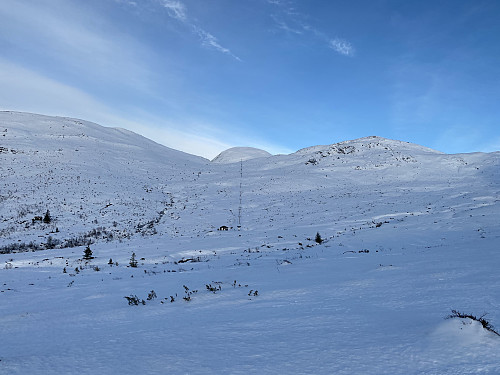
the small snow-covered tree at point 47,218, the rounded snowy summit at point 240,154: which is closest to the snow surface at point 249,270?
the small snow-covered tree at point 47,218

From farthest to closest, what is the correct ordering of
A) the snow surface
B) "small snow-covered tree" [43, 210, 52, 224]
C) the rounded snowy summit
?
the rounded snowy summit → "small snow-covered tree" [43, 210, 52, 224] → the snow surface

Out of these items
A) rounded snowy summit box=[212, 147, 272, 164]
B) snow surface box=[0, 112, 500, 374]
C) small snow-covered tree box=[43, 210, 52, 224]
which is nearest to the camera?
snow surface box=[0, 112, 500, 374]

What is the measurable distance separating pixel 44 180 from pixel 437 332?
41.0 m

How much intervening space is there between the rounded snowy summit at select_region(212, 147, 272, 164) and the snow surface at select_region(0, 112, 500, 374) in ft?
148

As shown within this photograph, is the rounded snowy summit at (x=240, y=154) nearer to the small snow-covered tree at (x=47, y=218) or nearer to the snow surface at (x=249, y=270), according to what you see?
the snow surface at (x=249, y=270)

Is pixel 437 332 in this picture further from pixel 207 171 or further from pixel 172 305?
pixel 207 171

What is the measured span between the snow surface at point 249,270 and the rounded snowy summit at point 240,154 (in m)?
45.0

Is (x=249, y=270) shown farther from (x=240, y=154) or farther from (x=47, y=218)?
(x=240, y=154)

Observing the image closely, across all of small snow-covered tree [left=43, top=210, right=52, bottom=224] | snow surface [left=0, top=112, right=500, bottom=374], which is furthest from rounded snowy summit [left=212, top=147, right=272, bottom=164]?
small snow-covered tree [left=43, top=210, right=52, bottom=224]

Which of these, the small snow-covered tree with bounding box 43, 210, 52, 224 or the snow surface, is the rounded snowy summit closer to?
the snow surface

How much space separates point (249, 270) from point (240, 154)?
87588mm

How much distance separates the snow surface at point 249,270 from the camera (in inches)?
98.7

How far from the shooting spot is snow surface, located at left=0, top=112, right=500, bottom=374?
2.51 m

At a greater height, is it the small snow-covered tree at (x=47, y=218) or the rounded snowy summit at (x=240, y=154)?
the rounded snowy summit at (x=240, y=154)
